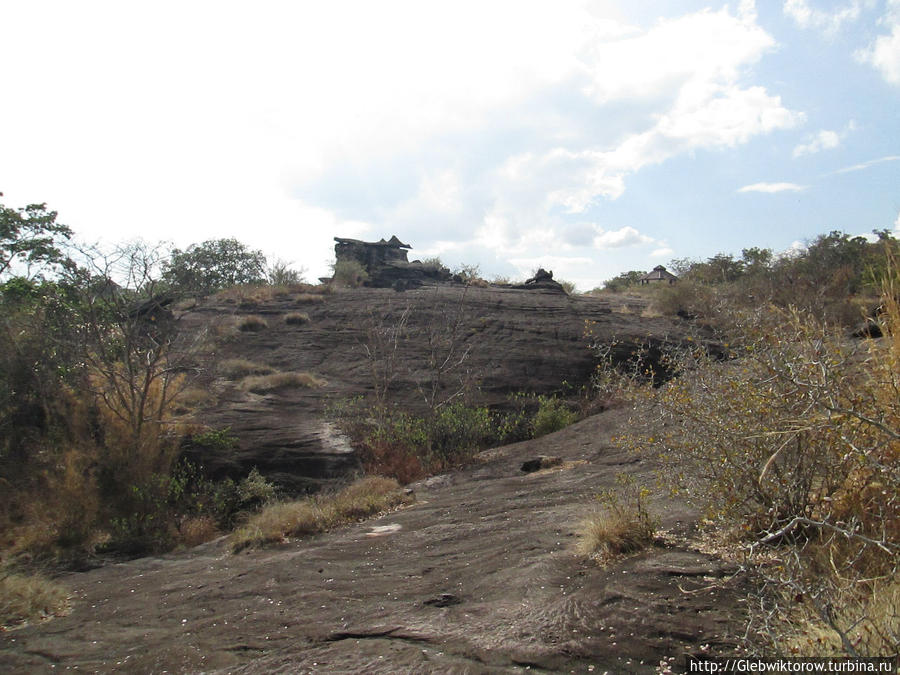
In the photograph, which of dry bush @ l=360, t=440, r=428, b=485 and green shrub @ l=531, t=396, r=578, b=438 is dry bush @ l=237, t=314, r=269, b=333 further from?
green shrub @ l=531, t=396, r=578, b=438

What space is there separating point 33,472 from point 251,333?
9.34 metres

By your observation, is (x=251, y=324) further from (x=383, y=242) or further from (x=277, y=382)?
(x=383, y=242)

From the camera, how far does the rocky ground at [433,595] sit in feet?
10.8

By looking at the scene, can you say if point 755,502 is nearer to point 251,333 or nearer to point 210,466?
point 210,466

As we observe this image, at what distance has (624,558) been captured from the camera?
14.0ft

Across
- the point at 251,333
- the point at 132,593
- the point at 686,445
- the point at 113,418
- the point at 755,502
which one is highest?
the point at 251,333

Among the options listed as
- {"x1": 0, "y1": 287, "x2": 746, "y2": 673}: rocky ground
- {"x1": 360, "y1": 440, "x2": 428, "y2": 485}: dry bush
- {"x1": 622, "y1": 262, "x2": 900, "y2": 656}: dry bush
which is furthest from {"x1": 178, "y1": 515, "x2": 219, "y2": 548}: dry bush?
{"x1": 622, "y1": 262, "x2": 900, "y2": 656}: dry bush

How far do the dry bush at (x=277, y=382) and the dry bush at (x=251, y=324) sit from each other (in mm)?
4272

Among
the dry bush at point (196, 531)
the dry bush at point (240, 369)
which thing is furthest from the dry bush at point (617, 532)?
the dry bush at point (240, 369)

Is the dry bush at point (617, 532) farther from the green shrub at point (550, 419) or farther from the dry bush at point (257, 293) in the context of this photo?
the dry bush at point (257, 293)

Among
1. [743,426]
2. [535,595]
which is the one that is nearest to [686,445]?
[743,426]

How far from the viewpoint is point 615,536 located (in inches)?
176

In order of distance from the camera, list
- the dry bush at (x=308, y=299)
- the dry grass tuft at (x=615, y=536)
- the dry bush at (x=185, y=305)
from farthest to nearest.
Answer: the dry bush at (x=308, y=299) → the dry bush at (x=185, y=305) → the dry grass tuft at (x=615, y=536)

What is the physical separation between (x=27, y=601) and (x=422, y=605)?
436 cm
